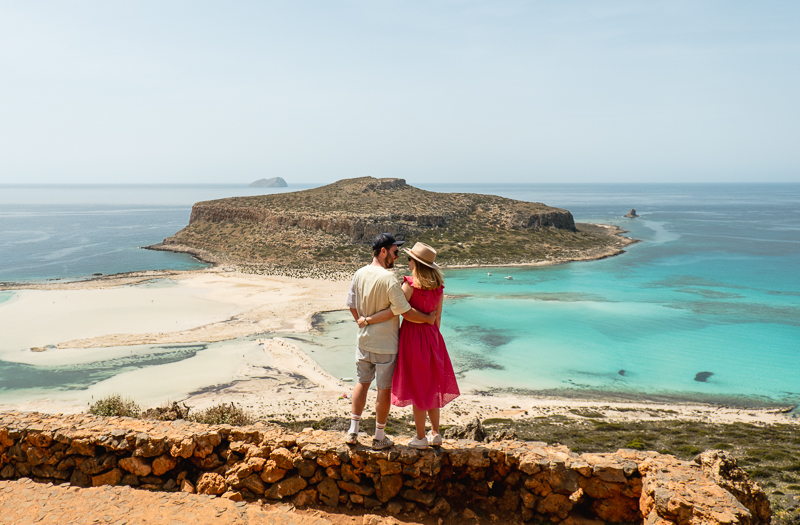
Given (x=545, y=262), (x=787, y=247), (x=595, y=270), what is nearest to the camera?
(x=595, y=270)

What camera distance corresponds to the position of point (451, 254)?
194ft

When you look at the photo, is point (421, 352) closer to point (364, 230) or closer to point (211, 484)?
point (211, 484)

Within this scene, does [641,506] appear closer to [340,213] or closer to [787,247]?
[340,213]

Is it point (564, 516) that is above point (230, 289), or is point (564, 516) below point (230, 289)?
above

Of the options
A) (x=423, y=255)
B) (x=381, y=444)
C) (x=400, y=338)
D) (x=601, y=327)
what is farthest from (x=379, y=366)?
(x=601, y=327)

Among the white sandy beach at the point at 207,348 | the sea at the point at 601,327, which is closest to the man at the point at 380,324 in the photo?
the white sandy beach at the point at 207,348

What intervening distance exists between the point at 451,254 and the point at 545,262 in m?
11.6

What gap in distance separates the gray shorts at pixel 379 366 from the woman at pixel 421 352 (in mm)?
113

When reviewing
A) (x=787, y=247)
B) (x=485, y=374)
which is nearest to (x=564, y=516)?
(x=485, y=374)

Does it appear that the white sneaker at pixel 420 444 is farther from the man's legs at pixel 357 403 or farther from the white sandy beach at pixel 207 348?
the white sandy beach at pixel 207 348

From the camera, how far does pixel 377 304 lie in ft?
18.1

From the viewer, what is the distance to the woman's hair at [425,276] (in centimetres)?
554

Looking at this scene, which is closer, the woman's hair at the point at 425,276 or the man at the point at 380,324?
the man at the point at 380,324

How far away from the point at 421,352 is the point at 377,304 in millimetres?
791
